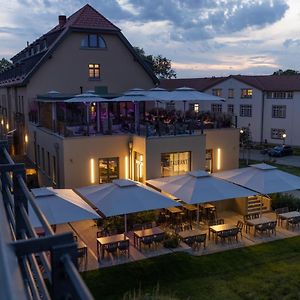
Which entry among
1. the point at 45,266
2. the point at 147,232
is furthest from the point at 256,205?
the point at 45,266

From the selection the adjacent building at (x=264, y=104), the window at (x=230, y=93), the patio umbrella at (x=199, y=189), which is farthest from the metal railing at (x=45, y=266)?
the window at (x=230, y=93)

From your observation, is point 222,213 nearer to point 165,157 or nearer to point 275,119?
point 165,157

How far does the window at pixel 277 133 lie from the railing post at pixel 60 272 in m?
48.5

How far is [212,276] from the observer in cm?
1396

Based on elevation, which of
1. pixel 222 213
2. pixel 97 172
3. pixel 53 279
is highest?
pixel 53 279

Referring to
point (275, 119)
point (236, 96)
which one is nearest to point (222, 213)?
point (275, 119)

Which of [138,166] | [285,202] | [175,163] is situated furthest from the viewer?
[285,202]

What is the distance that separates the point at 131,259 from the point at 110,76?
17040 millimetres

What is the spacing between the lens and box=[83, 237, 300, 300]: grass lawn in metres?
12.7

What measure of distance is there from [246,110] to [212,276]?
39906 millimetres

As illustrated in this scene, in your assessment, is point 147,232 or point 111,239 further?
point 147,232

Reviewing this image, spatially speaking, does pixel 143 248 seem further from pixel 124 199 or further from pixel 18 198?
pixel 18 198

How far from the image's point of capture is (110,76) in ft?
95.6

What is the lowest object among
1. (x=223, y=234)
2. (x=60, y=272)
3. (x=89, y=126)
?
(x=223, y=234)
